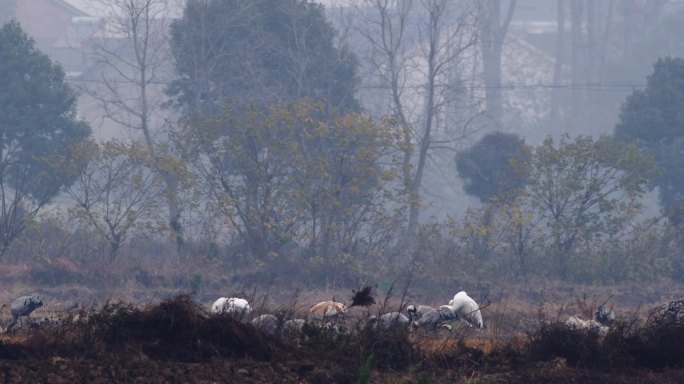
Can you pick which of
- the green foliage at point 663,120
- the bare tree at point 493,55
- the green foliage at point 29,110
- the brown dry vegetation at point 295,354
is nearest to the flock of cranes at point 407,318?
the brown dry vegetation at point 295,354

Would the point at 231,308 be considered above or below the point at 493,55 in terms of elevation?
below

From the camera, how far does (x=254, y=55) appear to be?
27.5 meters

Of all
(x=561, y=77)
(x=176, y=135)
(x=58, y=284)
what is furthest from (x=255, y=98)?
(x=561, y=77)

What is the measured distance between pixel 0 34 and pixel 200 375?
20.8 meters

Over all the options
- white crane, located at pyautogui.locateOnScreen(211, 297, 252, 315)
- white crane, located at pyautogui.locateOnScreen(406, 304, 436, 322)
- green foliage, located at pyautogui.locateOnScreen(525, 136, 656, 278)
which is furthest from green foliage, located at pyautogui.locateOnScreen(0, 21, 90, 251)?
white crane, located at pyautogui.locateOnScreen(406, 304, 436, 322)

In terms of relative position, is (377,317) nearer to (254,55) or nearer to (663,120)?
(254,55)

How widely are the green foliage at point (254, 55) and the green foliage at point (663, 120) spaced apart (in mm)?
8173

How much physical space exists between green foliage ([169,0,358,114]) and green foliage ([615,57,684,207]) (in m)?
8.17

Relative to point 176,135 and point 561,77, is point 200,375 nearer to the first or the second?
point 176,135

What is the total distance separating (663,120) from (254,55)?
11.9 metres

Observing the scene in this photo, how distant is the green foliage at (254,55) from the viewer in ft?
89.5

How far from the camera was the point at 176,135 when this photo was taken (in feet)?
72.3

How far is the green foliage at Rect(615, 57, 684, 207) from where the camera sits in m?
26.6

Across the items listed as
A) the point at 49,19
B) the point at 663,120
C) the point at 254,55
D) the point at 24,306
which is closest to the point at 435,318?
the point at 24,306
